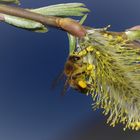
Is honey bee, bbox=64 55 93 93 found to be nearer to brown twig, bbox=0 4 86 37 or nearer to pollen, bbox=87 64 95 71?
pollen, bbox=87 64 95 71

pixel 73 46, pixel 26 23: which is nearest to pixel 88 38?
pixel 73 46

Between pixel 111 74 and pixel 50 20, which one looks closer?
pixel 50 20

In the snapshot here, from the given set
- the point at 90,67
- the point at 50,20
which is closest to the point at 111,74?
the point at 90,67

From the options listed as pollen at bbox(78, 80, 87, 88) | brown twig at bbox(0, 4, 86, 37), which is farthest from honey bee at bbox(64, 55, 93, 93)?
brown twig at bbox(0, 4, 86, 37)

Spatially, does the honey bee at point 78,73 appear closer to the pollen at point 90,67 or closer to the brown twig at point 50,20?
the pollen at point 90,67

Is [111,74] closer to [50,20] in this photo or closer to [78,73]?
[78,73]

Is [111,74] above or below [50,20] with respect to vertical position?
below
